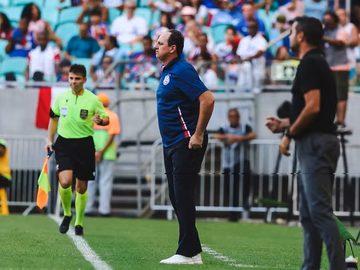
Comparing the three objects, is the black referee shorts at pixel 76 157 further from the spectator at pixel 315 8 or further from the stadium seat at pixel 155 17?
the stadium seat at pixel 155 17

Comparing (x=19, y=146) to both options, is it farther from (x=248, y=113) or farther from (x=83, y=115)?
(x=83, y=115)

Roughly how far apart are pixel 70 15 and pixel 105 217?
697 cm

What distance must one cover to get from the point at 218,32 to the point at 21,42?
15.7ft

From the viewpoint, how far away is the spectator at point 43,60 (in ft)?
66.9

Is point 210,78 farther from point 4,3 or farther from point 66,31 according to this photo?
point 4,3

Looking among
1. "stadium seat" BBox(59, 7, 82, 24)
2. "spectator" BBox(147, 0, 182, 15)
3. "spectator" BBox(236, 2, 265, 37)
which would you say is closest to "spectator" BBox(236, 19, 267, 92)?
"spectator" BBox(236, 2, 265, 37)

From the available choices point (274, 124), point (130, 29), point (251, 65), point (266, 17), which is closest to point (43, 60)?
point (130, 29)

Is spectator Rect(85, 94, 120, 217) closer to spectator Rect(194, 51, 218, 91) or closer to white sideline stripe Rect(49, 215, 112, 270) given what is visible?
spectator Rect(194, 51, 218, 91)

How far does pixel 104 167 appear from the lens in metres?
18.3

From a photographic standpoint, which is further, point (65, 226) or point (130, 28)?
point (130, 28)

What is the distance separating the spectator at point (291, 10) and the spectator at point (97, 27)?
4.12 metres

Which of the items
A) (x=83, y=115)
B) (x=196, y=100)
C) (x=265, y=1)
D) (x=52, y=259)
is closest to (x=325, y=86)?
(x=196, y=100)

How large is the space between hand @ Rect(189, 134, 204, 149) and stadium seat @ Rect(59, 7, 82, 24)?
15.1m

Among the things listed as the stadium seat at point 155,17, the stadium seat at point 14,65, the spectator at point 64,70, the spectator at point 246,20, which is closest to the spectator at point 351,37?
the spectator at point 246,20
